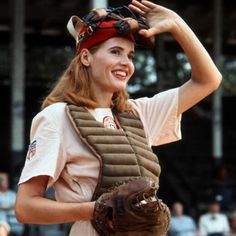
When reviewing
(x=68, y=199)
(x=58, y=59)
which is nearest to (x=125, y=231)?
(x=68, y=199)

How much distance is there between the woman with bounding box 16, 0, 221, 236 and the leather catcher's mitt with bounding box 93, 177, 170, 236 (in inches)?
2.1

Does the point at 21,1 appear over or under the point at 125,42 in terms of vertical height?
under

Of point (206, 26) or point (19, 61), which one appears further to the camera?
point (206, 26)

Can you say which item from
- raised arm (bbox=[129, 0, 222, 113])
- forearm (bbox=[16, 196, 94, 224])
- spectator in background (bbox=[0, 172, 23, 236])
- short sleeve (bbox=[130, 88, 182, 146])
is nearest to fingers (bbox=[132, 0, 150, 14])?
raised arm (bbox=[129, 0, 222, 113])

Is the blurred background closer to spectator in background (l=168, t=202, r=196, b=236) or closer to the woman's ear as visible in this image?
spectator in background (l=168, t=202, r=196, b=236)

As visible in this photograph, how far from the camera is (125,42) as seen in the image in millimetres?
3201

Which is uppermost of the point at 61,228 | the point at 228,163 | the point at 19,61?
the point at 19,61

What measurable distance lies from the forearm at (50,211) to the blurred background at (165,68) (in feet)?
55.8

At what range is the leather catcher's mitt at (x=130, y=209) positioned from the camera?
291cm

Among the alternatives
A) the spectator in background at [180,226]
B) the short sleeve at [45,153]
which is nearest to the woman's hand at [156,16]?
the short sleeve at [45,153]

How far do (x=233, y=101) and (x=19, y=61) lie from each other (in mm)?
9237

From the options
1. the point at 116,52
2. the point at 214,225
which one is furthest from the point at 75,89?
the point at 214,225

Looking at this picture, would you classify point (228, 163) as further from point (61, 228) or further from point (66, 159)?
point (66, 159)

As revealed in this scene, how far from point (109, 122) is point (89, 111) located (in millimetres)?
93
